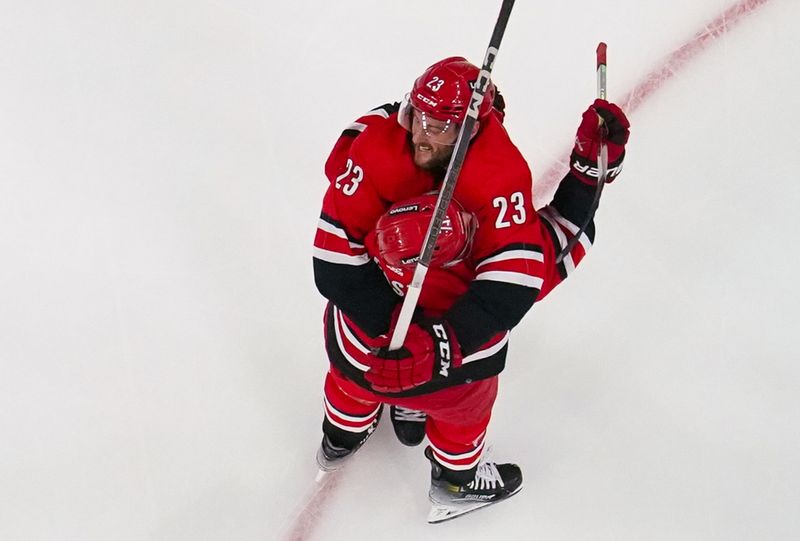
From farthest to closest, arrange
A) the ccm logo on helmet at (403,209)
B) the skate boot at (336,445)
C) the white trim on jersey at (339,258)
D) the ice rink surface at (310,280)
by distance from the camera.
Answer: the ice rink surface at (310,280) < the skate boot at (336,445) < the white trim on jersey at (339,258) < the ccm logo on helmet at (403,209)

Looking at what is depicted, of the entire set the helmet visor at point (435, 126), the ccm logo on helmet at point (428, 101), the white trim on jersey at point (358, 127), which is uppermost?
the ccm logo on helmet at point (428, 101)

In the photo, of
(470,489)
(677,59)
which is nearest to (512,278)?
(470,489)

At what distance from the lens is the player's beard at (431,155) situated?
1.95 m

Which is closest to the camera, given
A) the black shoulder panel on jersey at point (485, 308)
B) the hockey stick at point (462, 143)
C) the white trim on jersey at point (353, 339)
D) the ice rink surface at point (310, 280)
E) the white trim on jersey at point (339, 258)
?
the hockey stick at point (462, 143)

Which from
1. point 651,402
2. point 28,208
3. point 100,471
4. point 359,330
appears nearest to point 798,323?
point 651,402

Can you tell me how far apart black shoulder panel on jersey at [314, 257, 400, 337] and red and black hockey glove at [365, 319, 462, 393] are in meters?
0.12

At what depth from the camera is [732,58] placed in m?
3.57

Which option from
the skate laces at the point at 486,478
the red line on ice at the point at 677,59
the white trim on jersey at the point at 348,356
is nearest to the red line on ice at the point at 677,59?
the red line on ice at the point at 677,59

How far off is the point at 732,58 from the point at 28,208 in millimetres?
3090

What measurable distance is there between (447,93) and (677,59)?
2.13m

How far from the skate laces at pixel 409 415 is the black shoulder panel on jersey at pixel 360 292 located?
843 millimetres

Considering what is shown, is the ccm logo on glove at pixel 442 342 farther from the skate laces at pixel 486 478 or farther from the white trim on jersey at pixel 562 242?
the skate laces at pixel 486 478

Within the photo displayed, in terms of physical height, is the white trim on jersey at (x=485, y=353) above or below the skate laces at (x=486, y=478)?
above

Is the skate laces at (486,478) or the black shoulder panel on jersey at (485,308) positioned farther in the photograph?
the skate laces at (486,478)
